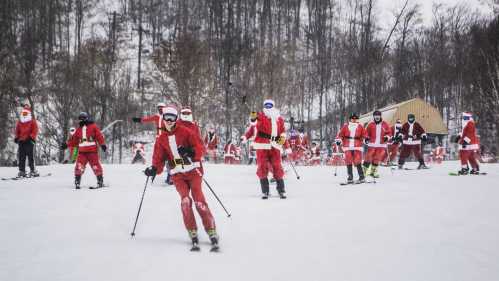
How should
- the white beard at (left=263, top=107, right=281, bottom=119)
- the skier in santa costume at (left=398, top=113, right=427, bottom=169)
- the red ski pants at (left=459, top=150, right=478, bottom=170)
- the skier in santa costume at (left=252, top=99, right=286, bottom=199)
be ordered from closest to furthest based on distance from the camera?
the skier in santa costume at (left=252, top=99, right=286, bottom=199) < the white beard at (left=263, top=107, right=281, bottom=119) < the red ski pants at (left=459, top=150, right=478, bottom=170) < the skier in santa costume at (left=398, top=113, right=427, bottom=169)

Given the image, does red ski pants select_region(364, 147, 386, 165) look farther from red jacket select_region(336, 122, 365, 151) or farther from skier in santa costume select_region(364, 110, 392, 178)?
red jacket select_region(336, 122, 365, 151)

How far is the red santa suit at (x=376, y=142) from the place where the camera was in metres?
10.4

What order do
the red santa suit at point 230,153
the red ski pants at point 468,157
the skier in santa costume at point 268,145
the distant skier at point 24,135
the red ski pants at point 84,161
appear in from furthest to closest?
the red santa suit at point 230,153, the red ski pants at point 468,157, the distant skier at point 24,135, the red ski pants at point 84,161, the skier in santa costume at point 268,145

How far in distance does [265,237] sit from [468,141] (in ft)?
29.0

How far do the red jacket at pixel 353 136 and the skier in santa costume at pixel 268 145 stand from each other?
2.61 m

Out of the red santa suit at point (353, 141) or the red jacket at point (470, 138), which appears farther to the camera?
the red jacket at point (470, 138)

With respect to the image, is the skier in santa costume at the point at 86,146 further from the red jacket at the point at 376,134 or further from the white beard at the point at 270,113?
the red jacket at the point at 376,134

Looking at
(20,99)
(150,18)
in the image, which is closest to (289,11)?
(150,18)

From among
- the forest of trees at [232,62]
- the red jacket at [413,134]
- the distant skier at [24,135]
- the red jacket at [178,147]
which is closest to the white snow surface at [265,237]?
the red jacket at [178,147]

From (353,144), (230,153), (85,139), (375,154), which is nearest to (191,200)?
(85,139)

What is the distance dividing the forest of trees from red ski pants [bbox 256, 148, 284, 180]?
17780mm

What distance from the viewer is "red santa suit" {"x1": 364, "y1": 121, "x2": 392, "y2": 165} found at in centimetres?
1039

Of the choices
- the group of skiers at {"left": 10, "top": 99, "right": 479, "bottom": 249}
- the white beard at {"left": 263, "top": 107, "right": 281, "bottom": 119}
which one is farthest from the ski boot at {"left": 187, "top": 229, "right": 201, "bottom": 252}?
the white beard at {"left": 263, "top": 107, "right": 281, "bottom": 119}

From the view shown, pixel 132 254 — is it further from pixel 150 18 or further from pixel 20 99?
pixel 150 18
